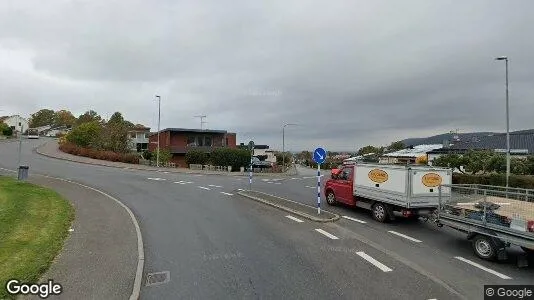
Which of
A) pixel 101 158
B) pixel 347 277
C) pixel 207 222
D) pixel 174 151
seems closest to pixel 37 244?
pixel 207 222

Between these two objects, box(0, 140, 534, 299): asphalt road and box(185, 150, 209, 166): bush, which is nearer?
box(0, 140, 534, 299): asphalt road

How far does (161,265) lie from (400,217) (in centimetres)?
989

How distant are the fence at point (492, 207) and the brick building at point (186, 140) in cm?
4903

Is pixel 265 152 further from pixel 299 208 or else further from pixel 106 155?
pixel 299 208

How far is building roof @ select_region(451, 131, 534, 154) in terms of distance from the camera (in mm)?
52625

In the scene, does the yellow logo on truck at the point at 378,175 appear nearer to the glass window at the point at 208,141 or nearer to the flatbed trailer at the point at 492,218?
the flatbed trailer at the point at 492,218

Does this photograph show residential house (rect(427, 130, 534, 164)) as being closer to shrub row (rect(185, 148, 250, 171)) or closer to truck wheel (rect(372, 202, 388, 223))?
shrub row (rect(185, 148, 250, 171))

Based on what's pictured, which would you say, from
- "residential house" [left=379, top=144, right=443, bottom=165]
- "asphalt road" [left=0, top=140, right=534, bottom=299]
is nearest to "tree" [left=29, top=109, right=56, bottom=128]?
"residential house" [left=379, top=144, right=443, bottom=165]

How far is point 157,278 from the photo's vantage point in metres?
7.48

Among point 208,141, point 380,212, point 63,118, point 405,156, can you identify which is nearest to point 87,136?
point 208,141

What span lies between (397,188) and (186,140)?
5060cm

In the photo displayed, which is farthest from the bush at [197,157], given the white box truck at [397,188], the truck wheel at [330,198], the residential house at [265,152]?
the residential house at [265,152]

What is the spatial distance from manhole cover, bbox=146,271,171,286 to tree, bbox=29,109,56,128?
536ft

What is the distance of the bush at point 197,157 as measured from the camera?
2026 inches
